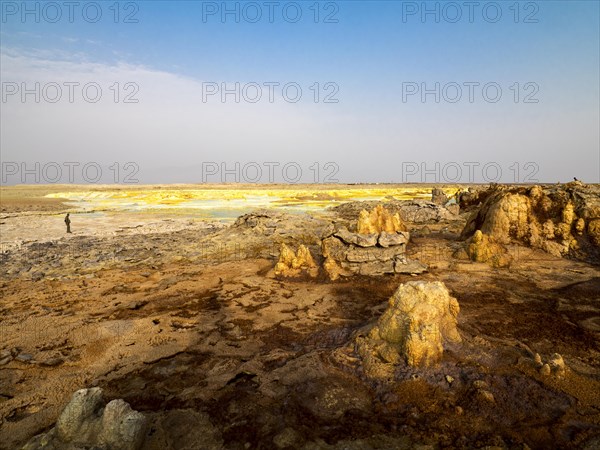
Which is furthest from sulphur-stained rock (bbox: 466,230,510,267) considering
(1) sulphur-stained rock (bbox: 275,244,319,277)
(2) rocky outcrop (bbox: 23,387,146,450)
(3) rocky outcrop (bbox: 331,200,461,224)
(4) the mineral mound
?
(3) rocky outcrop (bbox: 331,200,461,224)

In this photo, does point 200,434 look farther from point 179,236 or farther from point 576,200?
point 179,236

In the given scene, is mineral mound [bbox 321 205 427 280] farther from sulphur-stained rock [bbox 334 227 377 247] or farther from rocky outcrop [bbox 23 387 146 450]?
rocky outcrop [bbox 23 387 146 450]

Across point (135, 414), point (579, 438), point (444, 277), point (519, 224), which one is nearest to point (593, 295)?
point (444, 277)

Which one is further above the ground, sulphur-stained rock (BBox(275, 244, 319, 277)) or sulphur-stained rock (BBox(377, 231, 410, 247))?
sulphur-stained rock (BBox(377, 231, 410, 247))

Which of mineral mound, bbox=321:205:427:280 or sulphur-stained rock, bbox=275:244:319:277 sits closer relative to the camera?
mineral mound, bbox=321:205:427:280

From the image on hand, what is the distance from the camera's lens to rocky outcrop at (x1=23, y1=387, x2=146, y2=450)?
3.62 m

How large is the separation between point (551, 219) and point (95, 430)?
45.1ft

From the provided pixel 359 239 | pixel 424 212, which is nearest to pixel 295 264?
pixel 359 239

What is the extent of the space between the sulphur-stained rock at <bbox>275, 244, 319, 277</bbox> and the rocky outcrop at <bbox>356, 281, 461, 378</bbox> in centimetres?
504

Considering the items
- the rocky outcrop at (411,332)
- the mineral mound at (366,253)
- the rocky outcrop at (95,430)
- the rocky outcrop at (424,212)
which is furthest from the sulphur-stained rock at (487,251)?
the rocky outcrop at (424,212)

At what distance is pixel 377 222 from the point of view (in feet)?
40.8

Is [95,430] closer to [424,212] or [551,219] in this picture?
[551,219]

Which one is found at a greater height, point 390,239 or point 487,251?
point 390,239

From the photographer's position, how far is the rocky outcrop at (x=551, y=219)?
11328 millimetres
